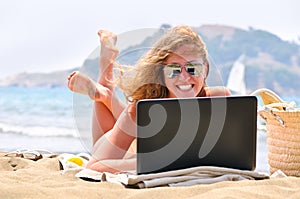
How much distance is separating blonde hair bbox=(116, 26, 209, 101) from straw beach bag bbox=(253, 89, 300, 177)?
14.1 inches

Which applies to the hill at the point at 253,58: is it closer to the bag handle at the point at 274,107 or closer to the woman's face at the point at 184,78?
the bag handle at the point at 274,107

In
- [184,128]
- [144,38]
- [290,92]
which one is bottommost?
[290,92]

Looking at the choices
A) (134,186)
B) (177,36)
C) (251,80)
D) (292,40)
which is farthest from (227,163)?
(292,40)

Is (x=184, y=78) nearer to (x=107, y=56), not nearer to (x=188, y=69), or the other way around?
(x=188, y=69)

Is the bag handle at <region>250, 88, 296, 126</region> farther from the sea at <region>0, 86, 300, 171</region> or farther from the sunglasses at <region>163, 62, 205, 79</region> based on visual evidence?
the sea at <region>0, 86, 300, 171</region>

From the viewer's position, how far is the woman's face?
224cm

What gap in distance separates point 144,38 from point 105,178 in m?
0.68

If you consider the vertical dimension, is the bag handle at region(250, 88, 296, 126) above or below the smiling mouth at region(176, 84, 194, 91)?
below

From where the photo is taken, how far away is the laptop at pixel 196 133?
6.24ft

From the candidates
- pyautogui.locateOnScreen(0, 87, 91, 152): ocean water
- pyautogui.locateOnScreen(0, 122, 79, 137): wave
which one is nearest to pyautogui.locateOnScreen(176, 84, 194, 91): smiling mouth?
pyautogui.locateOnScreen(0, 87, 91, 152): ocean water

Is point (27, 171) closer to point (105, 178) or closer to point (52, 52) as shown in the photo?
point (105, 178)

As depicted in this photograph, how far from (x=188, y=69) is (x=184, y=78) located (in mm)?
39

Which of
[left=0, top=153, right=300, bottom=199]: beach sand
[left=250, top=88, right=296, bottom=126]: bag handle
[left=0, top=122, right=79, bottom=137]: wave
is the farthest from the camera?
[left=0, top=122, right=79, bottom=137]: wave

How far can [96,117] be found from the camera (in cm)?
258
